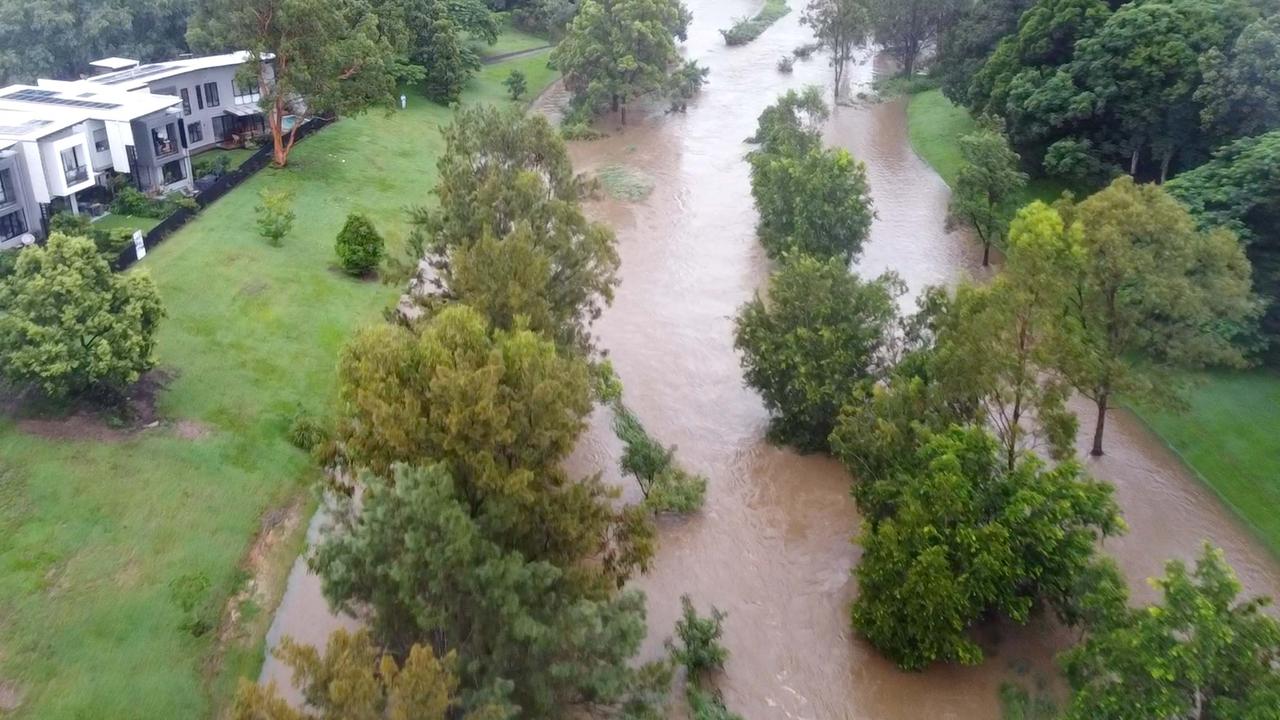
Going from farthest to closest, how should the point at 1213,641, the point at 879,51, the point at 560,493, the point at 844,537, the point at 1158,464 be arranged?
the point at 879,51
the point at 1158,464
the point at 844,537
the point at 560,493
the point at 1213,641

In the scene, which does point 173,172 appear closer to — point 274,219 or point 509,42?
point 274,219

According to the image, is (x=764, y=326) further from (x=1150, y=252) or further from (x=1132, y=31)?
(x=1132, y=31)

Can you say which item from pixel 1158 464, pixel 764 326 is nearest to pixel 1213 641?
pixel 1158 464

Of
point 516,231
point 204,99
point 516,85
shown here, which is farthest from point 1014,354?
point 516,85

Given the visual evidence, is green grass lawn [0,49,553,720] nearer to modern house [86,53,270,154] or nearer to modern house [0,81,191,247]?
modern house [0,81,191,247]

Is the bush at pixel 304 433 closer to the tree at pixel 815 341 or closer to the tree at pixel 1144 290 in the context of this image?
the tree at pixel 815 341

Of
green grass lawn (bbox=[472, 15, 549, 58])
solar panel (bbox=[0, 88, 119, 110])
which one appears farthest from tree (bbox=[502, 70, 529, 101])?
→ solar panel (bbox=[0, 88, 119, 110])

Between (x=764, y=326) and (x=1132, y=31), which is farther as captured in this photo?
(x=1132, y=31)

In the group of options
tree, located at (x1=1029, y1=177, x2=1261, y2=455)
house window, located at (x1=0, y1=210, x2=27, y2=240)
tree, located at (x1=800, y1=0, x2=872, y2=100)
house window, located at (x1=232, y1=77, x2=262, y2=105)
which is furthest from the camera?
tree, located at (x1=800, y1=0, x2=872, y2=100)
